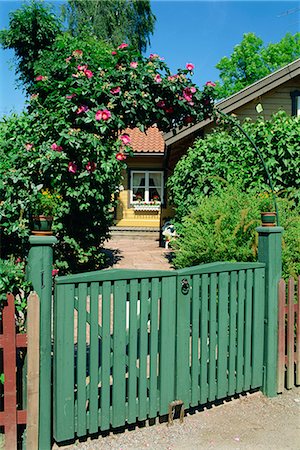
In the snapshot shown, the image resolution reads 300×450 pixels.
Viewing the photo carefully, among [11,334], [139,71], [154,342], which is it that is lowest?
[154,342]

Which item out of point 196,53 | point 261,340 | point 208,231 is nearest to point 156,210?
point 196,53

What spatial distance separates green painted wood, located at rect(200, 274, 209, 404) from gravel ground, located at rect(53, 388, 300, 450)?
0.71ft

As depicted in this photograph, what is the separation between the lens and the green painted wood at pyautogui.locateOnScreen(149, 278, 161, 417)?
3.27m

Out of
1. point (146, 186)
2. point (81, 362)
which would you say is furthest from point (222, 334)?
point (146, 186)

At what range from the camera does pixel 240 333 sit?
12.3 feet

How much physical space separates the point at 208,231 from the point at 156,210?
488 inches

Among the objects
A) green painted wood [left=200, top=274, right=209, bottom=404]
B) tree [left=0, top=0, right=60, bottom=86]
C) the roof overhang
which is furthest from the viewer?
tree [left=0, top=0, right=60, bottom=86]

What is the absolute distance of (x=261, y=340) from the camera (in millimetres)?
3879

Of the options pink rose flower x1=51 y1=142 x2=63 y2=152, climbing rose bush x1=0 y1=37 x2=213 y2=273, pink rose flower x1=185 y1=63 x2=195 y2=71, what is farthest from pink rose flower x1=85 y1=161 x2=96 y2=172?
pink rose flower x1=185 y1=63 x2=195 y2=71

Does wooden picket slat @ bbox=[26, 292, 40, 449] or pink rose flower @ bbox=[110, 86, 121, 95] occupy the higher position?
pink rose flower @ bbox=[110, 86, 121, 95]

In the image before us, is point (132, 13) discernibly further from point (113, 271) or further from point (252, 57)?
point (113, 271)

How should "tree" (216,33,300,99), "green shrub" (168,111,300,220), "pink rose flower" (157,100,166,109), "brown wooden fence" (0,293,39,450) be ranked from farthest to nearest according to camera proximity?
"tree" (216,33,300,99), "green shrub" (168,111,300,220), "pink rose flower" (157,100,166,109), "brown wooden fence" (0,293,39,450)

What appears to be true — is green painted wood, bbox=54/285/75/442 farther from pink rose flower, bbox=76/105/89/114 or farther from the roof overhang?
the roof overhang

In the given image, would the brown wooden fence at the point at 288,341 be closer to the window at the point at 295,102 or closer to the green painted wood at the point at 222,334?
the green painted wood at the point at 222,334
